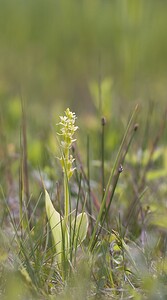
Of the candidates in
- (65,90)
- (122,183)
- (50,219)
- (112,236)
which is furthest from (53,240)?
(65,90)

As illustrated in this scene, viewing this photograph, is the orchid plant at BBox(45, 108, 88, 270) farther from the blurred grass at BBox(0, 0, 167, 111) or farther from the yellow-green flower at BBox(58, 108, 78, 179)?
the blurred grass at BBox(0, 0, 167, 111)

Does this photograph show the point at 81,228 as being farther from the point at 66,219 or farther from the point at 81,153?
the point at 81,153

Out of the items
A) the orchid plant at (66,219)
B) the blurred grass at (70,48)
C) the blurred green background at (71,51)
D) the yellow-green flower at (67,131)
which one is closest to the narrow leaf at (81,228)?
the orchid plant at (66,219)

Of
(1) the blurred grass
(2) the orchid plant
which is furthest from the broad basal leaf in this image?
(1) the blurred grass

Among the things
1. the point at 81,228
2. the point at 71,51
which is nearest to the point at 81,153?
the point at 81,228

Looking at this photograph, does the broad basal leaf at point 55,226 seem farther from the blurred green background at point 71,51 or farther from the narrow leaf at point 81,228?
the blurred green background at point 71,51

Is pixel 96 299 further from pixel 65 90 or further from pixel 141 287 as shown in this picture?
pixel 65 90
